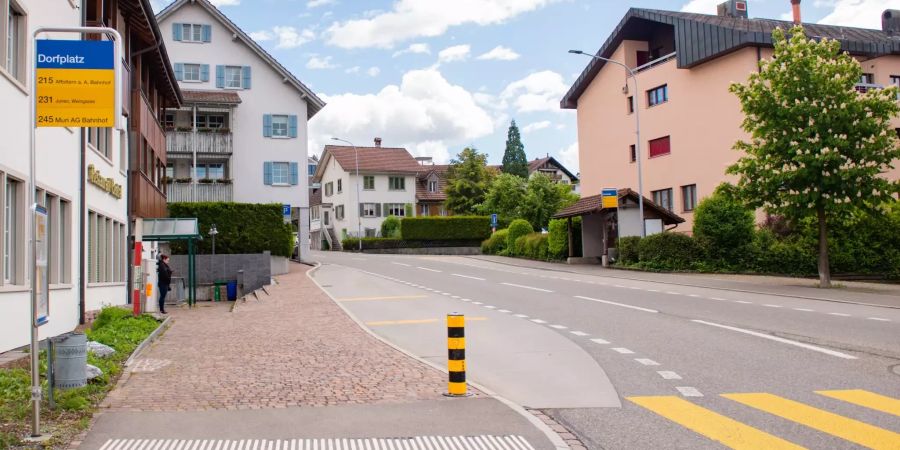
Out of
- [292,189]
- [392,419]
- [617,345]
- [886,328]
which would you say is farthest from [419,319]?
[292,189]

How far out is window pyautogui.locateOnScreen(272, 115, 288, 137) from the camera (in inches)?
1913

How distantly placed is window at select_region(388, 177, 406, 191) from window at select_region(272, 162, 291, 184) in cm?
2925

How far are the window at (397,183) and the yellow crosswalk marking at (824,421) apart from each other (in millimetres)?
70584

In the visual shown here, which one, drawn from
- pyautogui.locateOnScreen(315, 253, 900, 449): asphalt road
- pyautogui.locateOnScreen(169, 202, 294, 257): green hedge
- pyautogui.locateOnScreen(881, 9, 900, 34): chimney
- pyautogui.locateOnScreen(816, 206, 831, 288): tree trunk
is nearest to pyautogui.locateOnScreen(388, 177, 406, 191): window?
pyautogui.locateOnScreen(169, 202, 294, 257): green hedge

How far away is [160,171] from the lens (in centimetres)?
3406

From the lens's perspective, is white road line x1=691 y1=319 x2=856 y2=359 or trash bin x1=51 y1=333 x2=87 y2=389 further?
white road line x1=691 y1=319 x2=856 y2=359

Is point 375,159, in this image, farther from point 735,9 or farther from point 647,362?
point 647,362

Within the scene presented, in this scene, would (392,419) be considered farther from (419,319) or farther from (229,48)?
(229,48)

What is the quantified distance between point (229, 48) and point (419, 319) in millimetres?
36698

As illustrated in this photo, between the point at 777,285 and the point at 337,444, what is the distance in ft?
72.5

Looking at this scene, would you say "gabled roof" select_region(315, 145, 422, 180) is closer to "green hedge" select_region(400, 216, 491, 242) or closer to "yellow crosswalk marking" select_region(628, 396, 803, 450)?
"green hedge" select_region(400, 216, 491, 242)

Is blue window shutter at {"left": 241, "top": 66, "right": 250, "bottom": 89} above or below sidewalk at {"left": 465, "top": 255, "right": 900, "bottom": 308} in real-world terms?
above

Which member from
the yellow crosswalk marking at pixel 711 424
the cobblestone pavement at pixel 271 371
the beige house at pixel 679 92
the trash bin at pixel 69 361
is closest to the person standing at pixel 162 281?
the cobblestone pavement at pixel 271 371

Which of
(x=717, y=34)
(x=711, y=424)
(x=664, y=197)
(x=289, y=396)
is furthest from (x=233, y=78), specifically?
(x=711, y=424)
